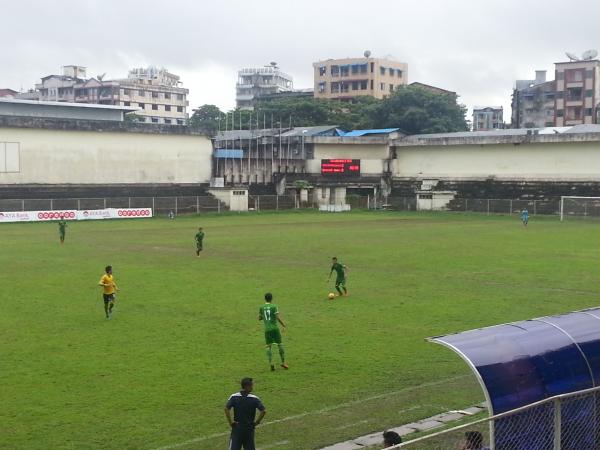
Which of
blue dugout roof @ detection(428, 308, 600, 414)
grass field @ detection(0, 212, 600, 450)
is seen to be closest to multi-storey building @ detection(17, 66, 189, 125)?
grass field @ detection(0, 212, 600, 450)

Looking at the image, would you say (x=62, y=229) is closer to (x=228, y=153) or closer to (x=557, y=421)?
(x=557, y=421)

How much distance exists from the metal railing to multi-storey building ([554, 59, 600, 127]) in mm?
104402

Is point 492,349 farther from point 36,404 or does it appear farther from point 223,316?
point 223,316

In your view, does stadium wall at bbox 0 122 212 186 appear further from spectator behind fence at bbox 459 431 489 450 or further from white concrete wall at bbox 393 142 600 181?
spectator behind fence at bbox 459 431 489 450

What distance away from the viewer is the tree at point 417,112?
328ft

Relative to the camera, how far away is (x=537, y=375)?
952 centimetres

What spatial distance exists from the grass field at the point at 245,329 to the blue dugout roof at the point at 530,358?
328 centimetres

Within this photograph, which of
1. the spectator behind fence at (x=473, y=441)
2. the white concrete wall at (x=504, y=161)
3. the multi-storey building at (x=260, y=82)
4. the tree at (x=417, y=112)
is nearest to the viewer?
the spectator behind fence at (x=473, y=441)

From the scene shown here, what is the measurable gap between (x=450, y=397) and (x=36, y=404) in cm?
734

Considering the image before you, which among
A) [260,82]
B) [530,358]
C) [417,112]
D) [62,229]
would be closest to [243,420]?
[530,358]

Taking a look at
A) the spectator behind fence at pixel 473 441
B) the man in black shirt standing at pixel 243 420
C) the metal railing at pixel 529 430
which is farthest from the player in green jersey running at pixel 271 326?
the spectator behind fence at pixel 473 441

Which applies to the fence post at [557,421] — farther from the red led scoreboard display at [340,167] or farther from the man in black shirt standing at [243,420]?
the red led scoreboard display at [340,167]

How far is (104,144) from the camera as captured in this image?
71.6 metres

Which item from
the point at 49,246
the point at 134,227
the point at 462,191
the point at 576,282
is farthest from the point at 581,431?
the point at 462,191
